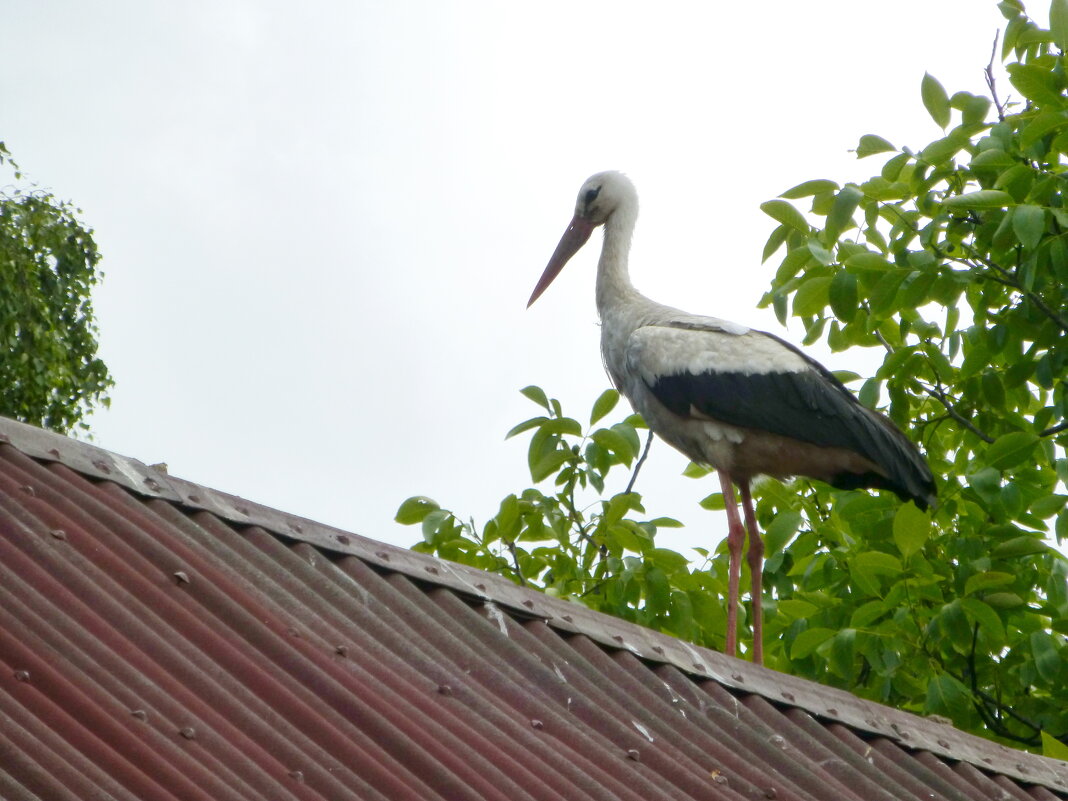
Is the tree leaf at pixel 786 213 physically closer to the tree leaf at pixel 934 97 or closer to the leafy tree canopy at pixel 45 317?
the tree leaf at pixel 934 97

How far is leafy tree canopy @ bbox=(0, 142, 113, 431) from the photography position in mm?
21703

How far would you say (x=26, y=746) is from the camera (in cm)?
233

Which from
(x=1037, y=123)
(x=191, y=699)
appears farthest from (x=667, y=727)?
(x=1037, y=123)

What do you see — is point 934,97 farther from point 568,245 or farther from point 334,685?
point 334,685

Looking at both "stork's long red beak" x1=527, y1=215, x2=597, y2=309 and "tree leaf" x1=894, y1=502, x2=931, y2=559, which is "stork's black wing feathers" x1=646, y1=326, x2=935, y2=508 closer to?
"tree leaf" x1=894, y1=502, x2=931, y2=559

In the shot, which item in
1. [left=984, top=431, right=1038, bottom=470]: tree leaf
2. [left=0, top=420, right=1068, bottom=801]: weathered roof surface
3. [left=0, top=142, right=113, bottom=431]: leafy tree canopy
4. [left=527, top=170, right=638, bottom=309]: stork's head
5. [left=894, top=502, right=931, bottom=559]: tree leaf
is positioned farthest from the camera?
[left=0, top=142, right=113, bottom=431]: leafy tree canopy

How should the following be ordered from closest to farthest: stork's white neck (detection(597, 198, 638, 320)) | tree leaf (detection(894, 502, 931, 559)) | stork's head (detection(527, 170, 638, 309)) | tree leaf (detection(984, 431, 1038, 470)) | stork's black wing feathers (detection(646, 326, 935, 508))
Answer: tree leaf (detection(894, 502, 931, 559)) → tree leaf (detection(984, 431, 1038, 470)) → stork's black wing feathers (detection(646, 326, 935, 508)) → stork's white neck (detection(597, 198, 638, 320)) → stork's head (detection(527, 170, 638, 309))

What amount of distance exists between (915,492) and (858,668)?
1.38 m

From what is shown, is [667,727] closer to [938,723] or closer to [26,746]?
[938,723]

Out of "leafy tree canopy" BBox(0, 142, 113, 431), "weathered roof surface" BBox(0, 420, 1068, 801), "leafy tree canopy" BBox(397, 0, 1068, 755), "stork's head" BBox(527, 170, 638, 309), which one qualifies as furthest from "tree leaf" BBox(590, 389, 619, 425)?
"leafy tree canopy" BBox(0, 142, 113, 431)

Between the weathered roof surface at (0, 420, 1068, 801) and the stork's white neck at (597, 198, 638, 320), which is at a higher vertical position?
the stork's white neck at (597, 198, 638, 320)

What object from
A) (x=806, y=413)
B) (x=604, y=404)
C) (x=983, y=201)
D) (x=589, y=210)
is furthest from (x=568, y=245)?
(x=983, y=201)

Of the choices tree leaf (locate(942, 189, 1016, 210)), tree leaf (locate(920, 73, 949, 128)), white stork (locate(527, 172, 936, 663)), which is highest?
tree leaf (locate(920, 73, 949, 128))

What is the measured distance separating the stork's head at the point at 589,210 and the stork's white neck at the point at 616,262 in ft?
0.18
